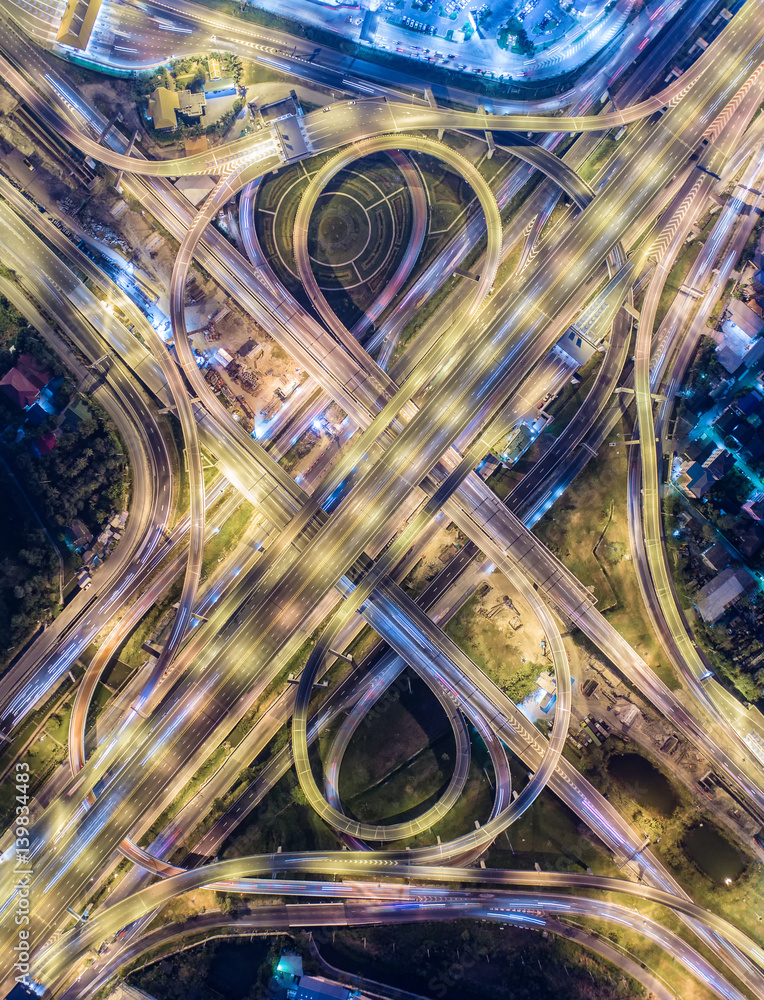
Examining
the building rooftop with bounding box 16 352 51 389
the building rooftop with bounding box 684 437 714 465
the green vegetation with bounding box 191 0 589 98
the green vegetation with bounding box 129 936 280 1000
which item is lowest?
the green vegetation with bounding box 129 936 280 1000

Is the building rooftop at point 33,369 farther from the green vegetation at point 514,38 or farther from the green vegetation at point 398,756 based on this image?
the green vegetation at point 514,38

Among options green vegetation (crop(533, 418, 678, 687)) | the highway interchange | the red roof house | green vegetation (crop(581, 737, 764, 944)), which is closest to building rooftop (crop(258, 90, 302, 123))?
the highway interchange

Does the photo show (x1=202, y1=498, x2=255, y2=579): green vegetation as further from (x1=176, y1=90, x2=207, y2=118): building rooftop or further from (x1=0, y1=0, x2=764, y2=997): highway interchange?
(x1=176, y1=90, x2=207, y2=118): building rooftop

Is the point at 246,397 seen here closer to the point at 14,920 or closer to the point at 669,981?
the point at 14,920

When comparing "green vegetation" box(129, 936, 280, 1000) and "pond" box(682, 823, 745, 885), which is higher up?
"pond" box(682, 823, 745, 885)

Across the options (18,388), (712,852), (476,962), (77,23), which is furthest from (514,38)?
(476,962)

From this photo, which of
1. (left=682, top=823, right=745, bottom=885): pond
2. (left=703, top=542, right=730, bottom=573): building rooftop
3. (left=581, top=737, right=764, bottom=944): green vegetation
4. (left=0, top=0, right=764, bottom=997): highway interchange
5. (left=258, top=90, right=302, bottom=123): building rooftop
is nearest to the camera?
(left=0, top=0, right=764, bottom=997): highway interchange
